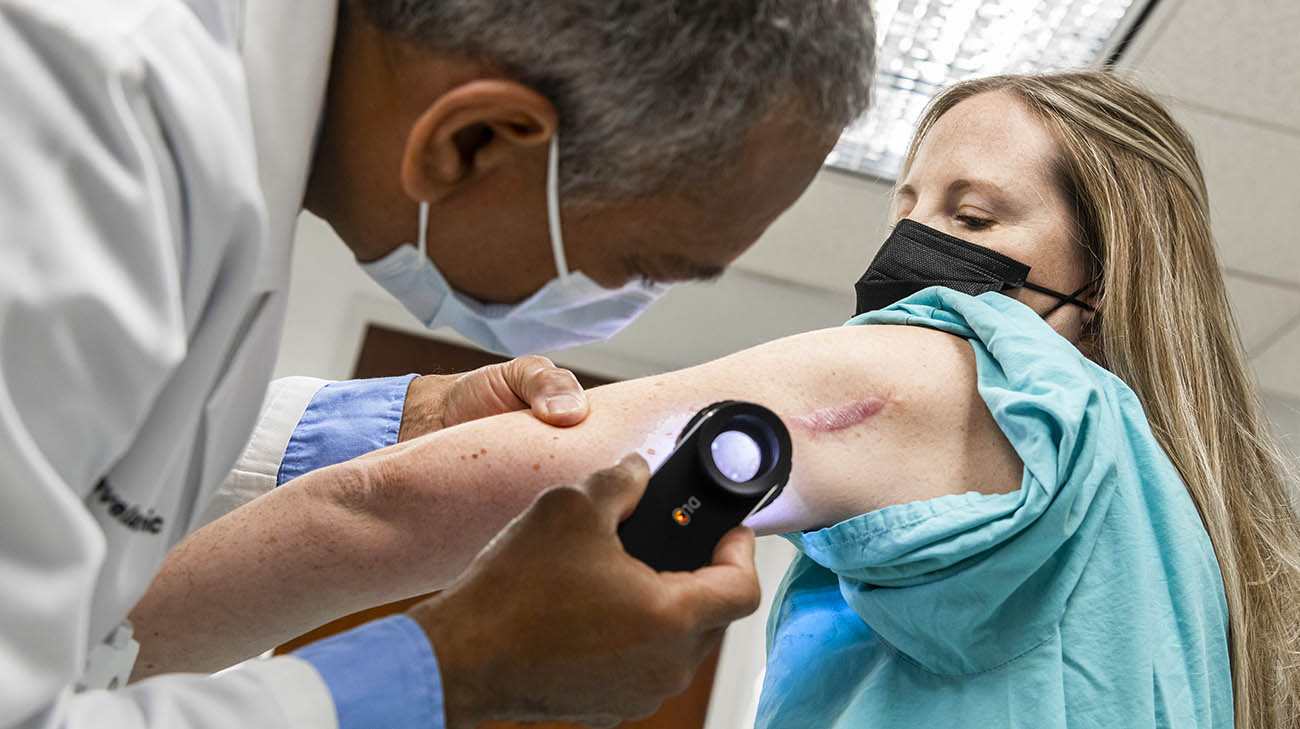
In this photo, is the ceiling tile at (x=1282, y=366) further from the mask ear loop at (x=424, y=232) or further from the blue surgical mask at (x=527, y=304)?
the mask ear loop at (x=424, y=232)

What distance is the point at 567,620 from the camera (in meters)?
0.81

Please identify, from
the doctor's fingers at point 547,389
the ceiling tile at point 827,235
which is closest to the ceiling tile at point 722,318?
the ceiling tile at point 827,235

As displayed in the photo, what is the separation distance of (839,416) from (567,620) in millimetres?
375

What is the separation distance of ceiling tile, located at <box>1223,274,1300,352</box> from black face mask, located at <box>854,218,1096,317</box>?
2.24m

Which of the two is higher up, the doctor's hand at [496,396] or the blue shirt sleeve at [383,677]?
the blue shirt sleeve at [383,677]

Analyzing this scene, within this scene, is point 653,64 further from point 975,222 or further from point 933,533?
point 975,222

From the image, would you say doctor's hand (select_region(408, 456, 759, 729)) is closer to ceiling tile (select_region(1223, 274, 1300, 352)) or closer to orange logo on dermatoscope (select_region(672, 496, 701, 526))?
orange logo on dermatoscope (select_region(672, 496, 701, 526))

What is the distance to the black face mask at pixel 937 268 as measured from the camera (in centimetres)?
135

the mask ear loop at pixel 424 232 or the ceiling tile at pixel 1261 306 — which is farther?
the ceiling tile at pixel 1261 306

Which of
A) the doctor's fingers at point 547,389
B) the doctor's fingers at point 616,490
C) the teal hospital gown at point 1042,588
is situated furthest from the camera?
the doctor's fingers at point 547,389

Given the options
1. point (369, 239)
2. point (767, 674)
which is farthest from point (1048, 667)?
point (369, 239)

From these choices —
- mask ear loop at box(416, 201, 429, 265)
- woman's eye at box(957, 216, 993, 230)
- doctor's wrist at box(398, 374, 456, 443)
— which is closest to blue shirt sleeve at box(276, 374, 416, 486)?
doctor's wrist at box(398, 374, 456, 443)

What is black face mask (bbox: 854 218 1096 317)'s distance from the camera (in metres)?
1.35

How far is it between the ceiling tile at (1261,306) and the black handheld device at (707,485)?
2.82m
